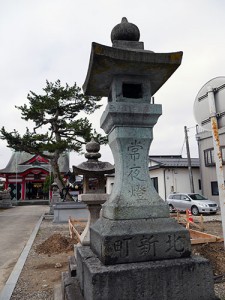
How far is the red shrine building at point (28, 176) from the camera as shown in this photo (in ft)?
118

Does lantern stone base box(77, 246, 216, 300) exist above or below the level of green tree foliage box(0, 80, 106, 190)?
below

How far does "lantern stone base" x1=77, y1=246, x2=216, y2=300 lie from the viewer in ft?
7.88

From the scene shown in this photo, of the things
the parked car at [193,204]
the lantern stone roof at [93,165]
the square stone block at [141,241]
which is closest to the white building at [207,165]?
the parked car at [193,204]

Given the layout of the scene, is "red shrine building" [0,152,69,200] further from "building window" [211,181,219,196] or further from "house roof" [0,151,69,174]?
"building window" [211,181,219,196]

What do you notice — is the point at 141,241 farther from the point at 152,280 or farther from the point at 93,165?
the point at 93,165

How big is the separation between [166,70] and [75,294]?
303 cm

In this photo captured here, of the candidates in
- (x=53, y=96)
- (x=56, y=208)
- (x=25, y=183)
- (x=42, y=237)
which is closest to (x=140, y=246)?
(x=42, y=237)

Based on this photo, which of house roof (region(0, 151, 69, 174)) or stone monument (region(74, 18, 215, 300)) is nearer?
stone monument (region(74, 18, 215, 300))

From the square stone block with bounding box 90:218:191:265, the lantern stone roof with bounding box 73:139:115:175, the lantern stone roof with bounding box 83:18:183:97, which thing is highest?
the lantern stone roof with bounding box 83:18:183:97

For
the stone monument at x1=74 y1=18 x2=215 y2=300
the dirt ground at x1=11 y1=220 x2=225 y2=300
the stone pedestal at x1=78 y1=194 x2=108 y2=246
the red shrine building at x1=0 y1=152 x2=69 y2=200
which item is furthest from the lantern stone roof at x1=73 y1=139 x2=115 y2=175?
the red shrine building at x1=0 y1=152 x2=69 y2=200

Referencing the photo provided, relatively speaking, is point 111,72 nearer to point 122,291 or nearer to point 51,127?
point 122,291

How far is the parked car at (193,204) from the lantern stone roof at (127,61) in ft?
53.6

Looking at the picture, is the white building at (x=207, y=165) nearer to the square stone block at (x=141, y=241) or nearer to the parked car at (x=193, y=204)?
the parked car at (x=193, y=204)

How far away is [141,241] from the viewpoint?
2695 millimetres
